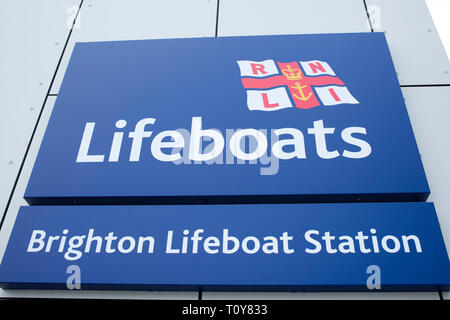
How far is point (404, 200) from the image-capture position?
4.43 feet

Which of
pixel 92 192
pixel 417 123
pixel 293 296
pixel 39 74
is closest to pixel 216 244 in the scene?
pixel 293 296

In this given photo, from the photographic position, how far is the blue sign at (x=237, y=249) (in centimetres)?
118

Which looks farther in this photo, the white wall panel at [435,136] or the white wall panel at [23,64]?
the white wall panel at [23,64]

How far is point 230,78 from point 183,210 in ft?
2.13

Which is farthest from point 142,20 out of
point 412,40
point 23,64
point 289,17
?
point 412,40

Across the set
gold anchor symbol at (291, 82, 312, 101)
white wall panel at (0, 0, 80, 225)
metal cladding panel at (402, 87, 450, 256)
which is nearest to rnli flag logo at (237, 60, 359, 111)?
gold anchor symbol at (291, 82, 312, 101)

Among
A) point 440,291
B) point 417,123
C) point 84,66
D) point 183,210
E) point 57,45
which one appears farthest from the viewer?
point 57,45

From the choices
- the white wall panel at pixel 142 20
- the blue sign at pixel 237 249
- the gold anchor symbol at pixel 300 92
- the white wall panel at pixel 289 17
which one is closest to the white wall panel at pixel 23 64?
the white wall panel at pixel 142 20

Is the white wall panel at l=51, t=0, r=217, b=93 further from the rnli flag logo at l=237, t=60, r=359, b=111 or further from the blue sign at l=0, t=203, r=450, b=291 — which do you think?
the blue sign at l=0, t=203, r=450, b=291

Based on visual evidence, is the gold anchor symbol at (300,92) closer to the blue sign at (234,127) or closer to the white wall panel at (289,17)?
the blue sign at (234,127)

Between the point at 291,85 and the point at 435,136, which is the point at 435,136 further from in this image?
the point at 291,85

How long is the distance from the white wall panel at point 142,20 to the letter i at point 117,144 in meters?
0.67

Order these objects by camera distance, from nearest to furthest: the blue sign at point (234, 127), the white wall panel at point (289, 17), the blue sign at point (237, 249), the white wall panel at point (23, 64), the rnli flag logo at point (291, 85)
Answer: the blue sign at point (237, 249) → the blue sign at point (234, 127) → the rnli flag logo at point (291, 85) → the white wall panel at point (23, 64) → the white wall panel at point (289, 17)

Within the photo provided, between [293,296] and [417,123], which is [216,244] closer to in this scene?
[293,296]
